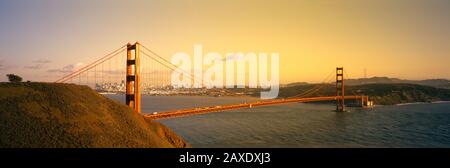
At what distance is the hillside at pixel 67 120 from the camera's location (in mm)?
20469

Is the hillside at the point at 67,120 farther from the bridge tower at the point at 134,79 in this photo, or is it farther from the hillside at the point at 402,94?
the hillside at the point at 402,94

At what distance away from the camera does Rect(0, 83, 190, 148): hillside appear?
20.5m

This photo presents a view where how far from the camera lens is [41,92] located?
84.6 ft

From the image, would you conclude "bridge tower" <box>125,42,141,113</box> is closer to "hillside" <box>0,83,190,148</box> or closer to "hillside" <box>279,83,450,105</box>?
"hillside" <box>0,83,190,148</box>

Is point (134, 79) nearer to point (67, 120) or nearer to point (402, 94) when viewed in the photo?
point (67, 120)

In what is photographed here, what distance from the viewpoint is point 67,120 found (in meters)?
22.7

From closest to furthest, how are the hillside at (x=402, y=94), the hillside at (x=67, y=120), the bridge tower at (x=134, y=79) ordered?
the hillside at (x=67, y=120)
the bridge tower at (x=134, y=79)
the hillside at (x=402, y=94)

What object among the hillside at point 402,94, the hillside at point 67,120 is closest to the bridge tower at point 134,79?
the hillside at point 67,120

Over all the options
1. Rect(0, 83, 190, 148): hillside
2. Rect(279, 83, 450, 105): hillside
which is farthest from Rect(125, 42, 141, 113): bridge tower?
Rect(279, 83, 450, 105): hillside

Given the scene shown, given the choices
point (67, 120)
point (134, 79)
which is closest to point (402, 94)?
point (134, 79)
